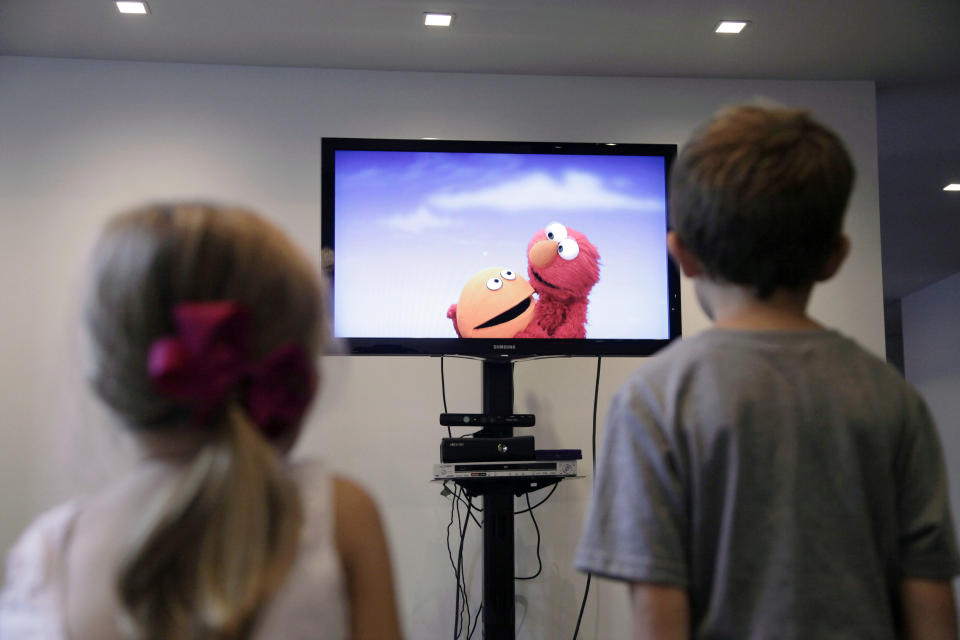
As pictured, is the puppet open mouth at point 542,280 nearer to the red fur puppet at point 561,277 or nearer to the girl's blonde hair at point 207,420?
the red fur puppet at point 561,277

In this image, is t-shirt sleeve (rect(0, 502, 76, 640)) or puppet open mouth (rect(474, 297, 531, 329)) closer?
t-shirt sleeve (rect(0, 502, 76, 640))

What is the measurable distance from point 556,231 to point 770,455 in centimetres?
209

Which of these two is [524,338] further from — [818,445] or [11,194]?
[11,194]

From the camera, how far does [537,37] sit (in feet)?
11.1

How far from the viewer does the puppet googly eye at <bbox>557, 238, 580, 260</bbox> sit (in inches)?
120

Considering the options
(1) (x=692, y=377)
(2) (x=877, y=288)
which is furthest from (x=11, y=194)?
(2) (x=877, y=288)

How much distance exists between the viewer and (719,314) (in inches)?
44.8

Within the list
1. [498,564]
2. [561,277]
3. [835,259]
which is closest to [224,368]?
[835,259]

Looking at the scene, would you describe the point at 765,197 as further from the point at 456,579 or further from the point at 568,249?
the point at 456,579

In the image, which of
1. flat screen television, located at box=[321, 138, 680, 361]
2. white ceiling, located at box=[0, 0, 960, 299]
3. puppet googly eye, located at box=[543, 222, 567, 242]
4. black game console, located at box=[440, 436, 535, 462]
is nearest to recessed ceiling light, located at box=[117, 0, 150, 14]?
white ceiling, located at box=[0, 0, 960, 299]

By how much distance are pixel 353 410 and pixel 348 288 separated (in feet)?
2.25

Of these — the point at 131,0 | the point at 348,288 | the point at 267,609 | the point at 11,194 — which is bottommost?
the point at 267,609

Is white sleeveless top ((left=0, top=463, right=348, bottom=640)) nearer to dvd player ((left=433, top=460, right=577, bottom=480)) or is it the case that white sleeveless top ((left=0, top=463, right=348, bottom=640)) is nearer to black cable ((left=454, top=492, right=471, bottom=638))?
dvd player ((left=433, top=460, right=577, bottom=480))

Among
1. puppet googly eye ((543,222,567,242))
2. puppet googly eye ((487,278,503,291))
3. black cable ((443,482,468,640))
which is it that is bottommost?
black cable ((443,482,468,640))
